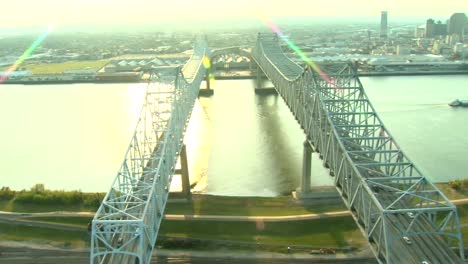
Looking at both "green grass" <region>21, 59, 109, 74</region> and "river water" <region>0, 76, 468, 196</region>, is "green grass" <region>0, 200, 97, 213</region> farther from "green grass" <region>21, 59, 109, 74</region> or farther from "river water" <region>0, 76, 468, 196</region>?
"green grass" <region>21, 59, 109, 74</region>

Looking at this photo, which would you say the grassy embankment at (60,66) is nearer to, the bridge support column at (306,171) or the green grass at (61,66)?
the green grass at (61,66)

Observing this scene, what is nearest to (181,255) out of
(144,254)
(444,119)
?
(144,254)

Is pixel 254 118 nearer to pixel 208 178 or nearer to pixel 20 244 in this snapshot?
pixel 208 178

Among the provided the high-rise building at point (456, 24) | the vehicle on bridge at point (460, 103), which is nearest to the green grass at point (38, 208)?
the vehicle on bridge at point (460, 103)

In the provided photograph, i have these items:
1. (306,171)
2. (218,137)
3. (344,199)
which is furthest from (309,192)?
(218,137)

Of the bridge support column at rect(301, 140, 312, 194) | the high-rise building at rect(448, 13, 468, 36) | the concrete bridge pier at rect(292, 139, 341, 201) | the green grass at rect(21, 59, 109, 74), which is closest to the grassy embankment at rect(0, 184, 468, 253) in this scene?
the concrete bridge pier at rect(292, 139, 341, 201)

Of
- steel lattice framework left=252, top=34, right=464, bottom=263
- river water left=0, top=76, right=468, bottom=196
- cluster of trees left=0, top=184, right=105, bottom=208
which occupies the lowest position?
river water left=0, top=76, right=468, bottom=196
